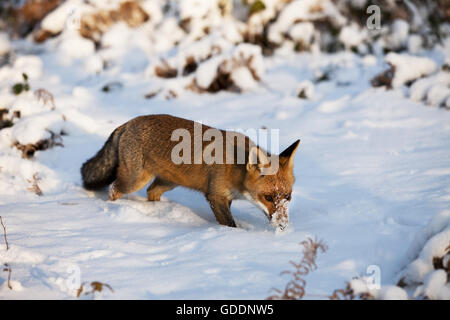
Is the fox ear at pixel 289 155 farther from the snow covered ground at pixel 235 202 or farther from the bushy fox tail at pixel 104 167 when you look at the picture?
the bushy fox tail at pixel 104 167

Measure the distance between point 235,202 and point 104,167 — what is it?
180 cm

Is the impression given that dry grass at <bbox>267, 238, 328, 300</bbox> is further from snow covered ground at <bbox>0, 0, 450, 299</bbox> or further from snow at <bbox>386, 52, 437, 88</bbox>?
snow at <bbox>386, 52, 437, 88</bbox>

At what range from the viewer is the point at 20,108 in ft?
23.7

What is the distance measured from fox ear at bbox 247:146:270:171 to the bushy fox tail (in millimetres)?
1858

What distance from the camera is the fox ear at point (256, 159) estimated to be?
169 inches

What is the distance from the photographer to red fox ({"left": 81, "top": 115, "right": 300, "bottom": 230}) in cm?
441

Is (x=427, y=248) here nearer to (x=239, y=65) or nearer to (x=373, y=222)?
(x=373, y=222)

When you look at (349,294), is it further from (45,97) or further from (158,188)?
(45,97)

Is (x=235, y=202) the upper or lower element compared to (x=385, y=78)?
lower

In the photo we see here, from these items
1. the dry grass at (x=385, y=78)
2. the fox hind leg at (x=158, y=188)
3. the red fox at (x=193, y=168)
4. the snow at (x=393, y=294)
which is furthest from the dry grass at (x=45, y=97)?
the snow at (x=393, y=294)

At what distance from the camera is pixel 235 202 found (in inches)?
226

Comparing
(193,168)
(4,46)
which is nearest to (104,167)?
(193,168)
